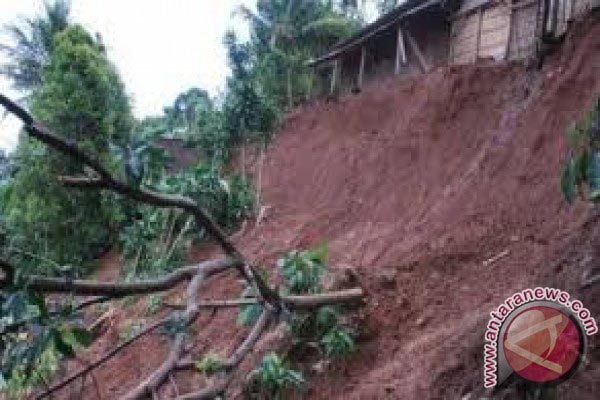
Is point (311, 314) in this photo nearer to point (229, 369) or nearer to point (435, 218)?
point (229, 369)

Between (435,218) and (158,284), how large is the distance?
5645 millimetres

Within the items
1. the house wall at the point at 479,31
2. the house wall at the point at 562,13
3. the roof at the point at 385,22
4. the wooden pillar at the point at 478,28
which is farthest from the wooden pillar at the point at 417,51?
the house wall at the point at 562,13

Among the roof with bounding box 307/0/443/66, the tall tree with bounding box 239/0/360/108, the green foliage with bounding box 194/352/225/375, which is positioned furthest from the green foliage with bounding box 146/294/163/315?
the tall tree with bounding box 239/0/360/108

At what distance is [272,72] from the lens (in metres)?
18.5

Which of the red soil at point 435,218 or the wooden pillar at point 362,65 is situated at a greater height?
the wooden pillar at point 362,65

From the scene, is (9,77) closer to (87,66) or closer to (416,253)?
(87,66)

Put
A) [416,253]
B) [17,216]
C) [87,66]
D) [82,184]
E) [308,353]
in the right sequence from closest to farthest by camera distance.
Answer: [82,184] < [308,353] < [416,253] < [17,216] < [87,66]

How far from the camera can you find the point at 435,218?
8.38m

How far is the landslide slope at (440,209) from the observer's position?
4.82m

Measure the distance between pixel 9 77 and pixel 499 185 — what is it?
16.5 m

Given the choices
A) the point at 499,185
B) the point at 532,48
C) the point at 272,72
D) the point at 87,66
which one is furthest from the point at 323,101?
the point at 499,185

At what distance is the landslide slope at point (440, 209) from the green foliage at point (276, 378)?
26cm

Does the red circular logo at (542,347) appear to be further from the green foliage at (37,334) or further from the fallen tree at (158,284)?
the green foliage at (37,334)

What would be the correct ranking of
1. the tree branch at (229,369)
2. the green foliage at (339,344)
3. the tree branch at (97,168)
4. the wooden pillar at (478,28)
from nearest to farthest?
the tree branch at (97,168) → the tree branch at (229,369) → the green foliage at (339,344) → the wooden pillar at (478,28)
